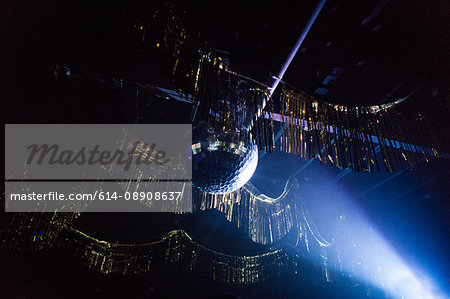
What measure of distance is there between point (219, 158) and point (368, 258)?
10.1ft

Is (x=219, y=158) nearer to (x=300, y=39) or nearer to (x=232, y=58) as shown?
(x=300, y=39)

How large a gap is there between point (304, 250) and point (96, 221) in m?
2.59

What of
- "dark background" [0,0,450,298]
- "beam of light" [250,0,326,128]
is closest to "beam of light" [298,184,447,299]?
"dark background" [0,0,450,298]

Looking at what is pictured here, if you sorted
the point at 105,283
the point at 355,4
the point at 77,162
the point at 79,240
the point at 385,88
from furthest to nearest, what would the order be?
the point at 105,283 < the point at 79,240 < the point at 77,162 < the point at 385,88 < the point at 355,4

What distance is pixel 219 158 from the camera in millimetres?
1025

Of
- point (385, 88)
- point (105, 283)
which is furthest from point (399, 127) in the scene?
point (105, 283)

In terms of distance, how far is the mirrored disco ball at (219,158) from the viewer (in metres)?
1.03

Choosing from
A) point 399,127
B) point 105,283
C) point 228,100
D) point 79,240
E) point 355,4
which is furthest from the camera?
point 105,283

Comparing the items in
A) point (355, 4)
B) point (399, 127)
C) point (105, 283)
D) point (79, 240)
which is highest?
point (355, 4)

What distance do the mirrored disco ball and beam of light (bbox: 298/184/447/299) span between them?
2.42m

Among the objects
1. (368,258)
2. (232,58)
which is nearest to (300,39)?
(232,58)

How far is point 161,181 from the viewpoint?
1756 mm

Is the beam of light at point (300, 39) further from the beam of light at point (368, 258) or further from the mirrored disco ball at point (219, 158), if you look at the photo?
the beam of light at point (368, 258)

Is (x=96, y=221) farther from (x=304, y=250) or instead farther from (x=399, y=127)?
(x=399, y=127)
